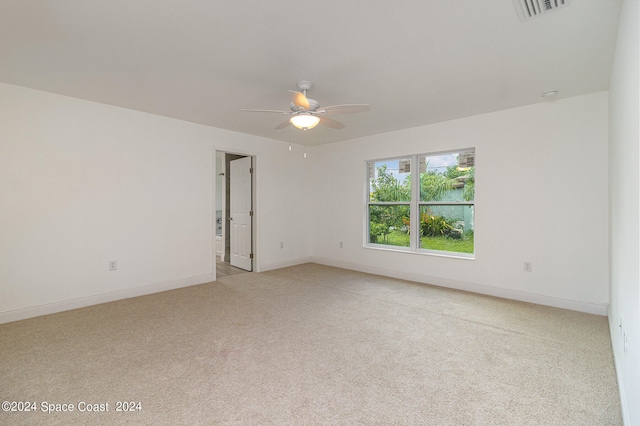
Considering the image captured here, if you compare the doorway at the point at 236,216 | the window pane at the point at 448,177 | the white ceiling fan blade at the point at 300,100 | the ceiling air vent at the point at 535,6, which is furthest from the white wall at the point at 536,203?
the doorway at the point at 236,216

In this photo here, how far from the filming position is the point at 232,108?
12.7 ft

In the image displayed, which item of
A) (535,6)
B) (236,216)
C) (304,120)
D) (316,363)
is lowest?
(316,363)

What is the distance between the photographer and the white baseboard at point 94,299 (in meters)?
3.20

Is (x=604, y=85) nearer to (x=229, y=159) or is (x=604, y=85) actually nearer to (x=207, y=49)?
(x=207, y=49)

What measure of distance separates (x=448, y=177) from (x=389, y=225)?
4.23 feet

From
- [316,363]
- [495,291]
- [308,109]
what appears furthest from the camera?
[495,291]

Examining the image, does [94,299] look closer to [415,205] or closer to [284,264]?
[284,264]

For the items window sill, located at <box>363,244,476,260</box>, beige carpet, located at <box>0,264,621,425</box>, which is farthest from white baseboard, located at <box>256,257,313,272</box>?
beige carpet, located at <box>0,264,621,425</box>

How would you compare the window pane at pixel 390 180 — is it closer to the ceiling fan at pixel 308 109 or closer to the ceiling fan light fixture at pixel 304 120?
the ceiling fan at pixel 308 109

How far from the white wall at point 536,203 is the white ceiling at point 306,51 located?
1.30ft

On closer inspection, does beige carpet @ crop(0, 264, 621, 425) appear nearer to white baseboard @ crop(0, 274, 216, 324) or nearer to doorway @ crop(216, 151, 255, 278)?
white baseboard @ crop(0, 274, 216, 324)

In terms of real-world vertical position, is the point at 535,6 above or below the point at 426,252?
above

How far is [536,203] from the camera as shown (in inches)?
146

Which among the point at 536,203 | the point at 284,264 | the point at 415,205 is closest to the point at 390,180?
the point at 415,205
